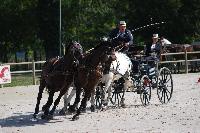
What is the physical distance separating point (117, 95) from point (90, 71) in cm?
325

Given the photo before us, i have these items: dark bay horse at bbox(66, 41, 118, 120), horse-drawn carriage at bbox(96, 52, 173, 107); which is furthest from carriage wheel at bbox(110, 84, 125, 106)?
dark bay horse at bbox(66, 41, 118, 120)

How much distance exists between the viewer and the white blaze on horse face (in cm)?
1519

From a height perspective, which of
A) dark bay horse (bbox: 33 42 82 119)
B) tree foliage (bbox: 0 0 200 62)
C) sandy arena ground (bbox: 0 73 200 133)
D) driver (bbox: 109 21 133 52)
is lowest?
sandy arena ground (bbox: 0 73 200 133)

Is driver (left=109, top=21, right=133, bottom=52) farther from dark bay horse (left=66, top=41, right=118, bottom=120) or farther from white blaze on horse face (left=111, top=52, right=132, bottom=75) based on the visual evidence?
dark bay horse (left=66, top=41, right=118, bottom=120)

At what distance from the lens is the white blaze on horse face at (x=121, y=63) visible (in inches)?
598

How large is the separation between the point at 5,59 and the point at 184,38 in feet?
71.2

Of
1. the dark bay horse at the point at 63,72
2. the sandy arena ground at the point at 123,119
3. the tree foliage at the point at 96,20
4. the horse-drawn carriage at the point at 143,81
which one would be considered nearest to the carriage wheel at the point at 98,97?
the horse-drawn carriage at the point at 143,81

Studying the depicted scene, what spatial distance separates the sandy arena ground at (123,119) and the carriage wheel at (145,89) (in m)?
0.23

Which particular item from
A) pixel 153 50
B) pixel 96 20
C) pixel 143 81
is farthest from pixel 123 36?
pixel 96 20

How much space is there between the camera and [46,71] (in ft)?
46.3

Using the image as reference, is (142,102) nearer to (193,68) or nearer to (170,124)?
(170,124)

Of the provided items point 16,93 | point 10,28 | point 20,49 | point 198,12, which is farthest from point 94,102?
point 20,49

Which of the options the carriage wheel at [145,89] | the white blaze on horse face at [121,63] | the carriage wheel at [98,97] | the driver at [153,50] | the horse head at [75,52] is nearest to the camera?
the horse head at [75,52]

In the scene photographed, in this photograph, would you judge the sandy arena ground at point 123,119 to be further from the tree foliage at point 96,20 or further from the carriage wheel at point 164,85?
the tree foliage at point 96,20
